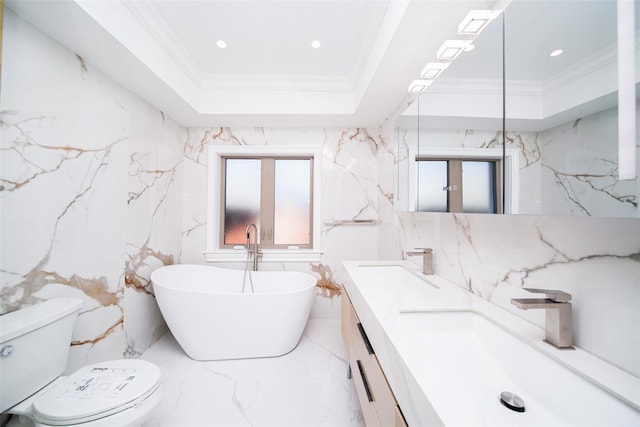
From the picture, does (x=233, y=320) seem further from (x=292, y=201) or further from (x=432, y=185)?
(x=432, y=185)

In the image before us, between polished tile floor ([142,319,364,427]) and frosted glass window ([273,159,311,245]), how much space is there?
1230 mm

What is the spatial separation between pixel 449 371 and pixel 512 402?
15 centimetres

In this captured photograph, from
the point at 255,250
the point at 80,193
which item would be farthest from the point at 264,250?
the point at 80,193

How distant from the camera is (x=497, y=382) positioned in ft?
2.37

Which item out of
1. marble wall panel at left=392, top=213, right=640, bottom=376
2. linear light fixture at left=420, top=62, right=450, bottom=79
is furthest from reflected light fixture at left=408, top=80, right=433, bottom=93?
marble wall panel at left=392, top=213, right=640, bottom=376

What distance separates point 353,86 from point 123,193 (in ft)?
7.32

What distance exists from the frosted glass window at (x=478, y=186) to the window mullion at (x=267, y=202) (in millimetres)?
2183

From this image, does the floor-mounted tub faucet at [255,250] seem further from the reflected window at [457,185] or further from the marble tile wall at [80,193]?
the reflected window at [457,185]

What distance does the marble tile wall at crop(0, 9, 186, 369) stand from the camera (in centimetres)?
122

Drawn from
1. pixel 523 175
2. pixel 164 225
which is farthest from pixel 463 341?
pixel 164 225

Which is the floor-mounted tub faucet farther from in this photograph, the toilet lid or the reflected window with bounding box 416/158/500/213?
the reflected window with bounding box 416/158/500/213

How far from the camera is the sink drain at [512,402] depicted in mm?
608

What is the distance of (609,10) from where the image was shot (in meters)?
0.52

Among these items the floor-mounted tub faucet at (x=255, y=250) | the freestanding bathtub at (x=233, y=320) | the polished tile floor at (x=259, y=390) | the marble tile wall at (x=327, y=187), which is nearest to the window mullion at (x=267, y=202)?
the floor-mounted tub faucet at (x=255, y=250)
